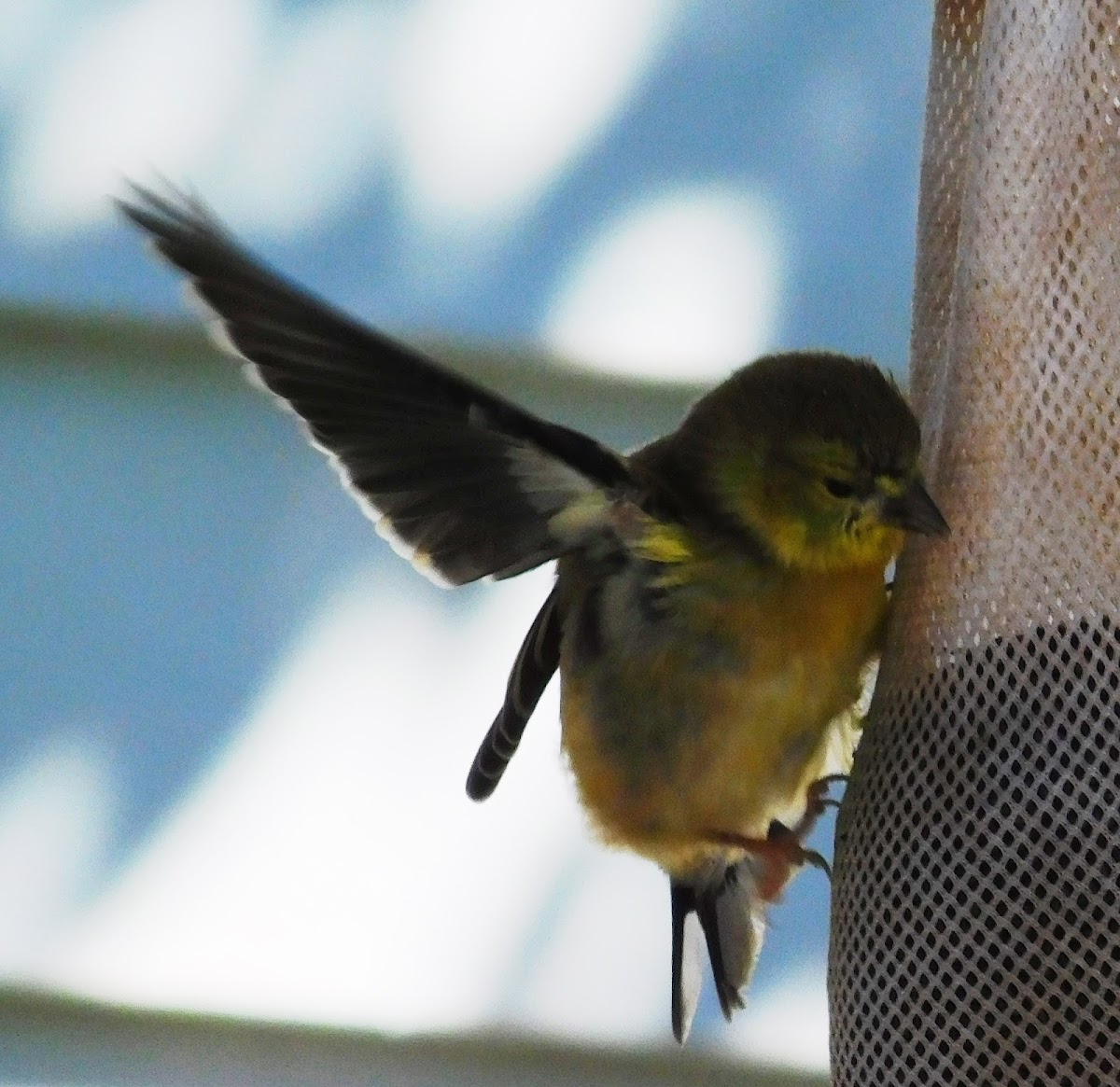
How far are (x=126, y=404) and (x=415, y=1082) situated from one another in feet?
3.54

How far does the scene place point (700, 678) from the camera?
1831 millimetres

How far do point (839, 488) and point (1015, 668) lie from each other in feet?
0.99

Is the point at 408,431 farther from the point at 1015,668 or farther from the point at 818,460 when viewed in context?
the point at 1015,668

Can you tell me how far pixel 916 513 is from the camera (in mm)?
1654

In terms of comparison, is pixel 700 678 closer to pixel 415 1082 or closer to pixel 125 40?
pixel 415 1082

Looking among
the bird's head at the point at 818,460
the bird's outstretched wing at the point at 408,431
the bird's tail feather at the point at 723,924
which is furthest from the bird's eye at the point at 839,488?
the bird's tail feather at the point at 723,924

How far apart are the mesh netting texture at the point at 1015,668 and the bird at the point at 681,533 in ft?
0.32

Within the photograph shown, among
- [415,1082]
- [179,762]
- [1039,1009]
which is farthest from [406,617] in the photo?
[1039,1009]

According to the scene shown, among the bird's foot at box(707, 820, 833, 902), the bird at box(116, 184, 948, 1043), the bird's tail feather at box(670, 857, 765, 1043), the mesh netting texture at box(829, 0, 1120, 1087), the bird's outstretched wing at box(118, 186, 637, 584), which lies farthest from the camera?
the bird's tail feather at box(670, 857, 765, 1043)

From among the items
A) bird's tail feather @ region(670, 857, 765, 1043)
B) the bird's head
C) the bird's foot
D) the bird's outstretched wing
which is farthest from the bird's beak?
bird's tail feather @ region(670, 857, 765, 1043)

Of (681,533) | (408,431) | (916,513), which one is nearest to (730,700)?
(681,533)

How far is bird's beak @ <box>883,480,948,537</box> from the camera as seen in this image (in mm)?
1646

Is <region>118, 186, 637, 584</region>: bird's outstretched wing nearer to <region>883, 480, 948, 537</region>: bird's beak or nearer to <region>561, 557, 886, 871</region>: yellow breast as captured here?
<region>561, 557, 886, 871</region>: yellow breast

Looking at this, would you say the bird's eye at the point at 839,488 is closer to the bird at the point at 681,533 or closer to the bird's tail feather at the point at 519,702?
the bird at the point at 681,533
